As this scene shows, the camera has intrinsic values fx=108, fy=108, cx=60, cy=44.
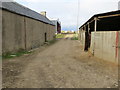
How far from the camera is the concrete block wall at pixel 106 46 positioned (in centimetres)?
811

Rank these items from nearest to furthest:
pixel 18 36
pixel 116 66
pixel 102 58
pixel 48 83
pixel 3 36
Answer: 1. pixel 48 83
2. pixel 116 66
3. pixel 102 58
4. pixel 3 36
5. pixel 18 36

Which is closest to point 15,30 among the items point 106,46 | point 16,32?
point 16,32

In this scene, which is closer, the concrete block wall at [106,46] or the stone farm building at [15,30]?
the concrete block wall at [106,46]

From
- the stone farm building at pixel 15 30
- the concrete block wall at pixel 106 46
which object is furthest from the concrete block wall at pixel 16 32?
the concrete block wall at pixel 106 46

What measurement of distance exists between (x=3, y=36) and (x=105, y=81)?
9.26 meters

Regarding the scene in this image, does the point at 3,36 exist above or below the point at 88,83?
above

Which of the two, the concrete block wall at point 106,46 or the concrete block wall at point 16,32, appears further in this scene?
the concrete block wall at point 16,32

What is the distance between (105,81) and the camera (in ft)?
17.2

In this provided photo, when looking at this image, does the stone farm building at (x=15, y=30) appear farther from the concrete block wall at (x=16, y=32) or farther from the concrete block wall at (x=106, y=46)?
the concrete block wall at (x=106, y=46)

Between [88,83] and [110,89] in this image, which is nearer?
[110,89]

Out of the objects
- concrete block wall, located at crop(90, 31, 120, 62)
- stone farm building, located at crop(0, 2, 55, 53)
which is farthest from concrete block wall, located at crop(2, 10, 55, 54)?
concrete block wall, located at crop(90, 31, 120, 62)

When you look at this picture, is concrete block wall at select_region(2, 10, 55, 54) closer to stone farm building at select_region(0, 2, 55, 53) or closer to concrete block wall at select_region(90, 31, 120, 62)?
stone farm building at select_region(0, 2, 55, 53)

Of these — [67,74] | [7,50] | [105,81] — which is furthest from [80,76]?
[7,50]

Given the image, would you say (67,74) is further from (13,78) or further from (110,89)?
(13,78)
